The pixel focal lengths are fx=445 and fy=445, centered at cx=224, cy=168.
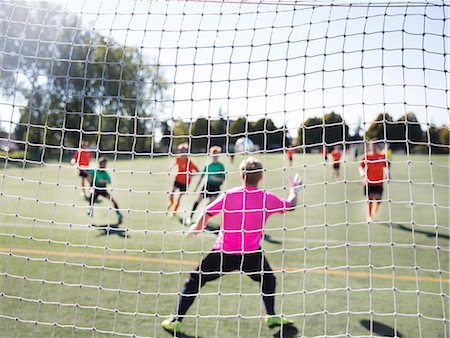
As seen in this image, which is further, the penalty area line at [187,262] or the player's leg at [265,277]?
the penalty area line at [187,262]

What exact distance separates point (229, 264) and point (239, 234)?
0.86ft

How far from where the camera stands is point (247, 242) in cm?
372

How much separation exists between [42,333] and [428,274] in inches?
170

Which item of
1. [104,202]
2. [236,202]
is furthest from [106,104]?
[104,202]

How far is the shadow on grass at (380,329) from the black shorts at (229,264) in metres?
0.98

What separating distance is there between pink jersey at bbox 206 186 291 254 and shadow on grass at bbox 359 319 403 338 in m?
1.19

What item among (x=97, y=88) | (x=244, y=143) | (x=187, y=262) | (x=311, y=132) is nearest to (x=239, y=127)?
(x=244, y=143)

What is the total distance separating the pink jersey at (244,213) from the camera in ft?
12.2

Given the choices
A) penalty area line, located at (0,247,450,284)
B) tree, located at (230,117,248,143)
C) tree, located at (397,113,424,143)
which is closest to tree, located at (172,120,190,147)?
tree, located at (230,117,248,143)

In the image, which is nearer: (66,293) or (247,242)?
(247,242)

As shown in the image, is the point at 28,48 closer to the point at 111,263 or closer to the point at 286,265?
the point at 111,263

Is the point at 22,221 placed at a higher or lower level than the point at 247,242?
higher

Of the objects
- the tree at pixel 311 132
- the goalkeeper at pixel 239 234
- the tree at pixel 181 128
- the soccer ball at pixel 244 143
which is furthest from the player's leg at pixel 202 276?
the tree at pixel 311 132

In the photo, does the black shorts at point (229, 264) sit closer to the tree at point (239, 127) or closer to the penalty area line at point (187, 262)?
the tree at point (239, 127)
